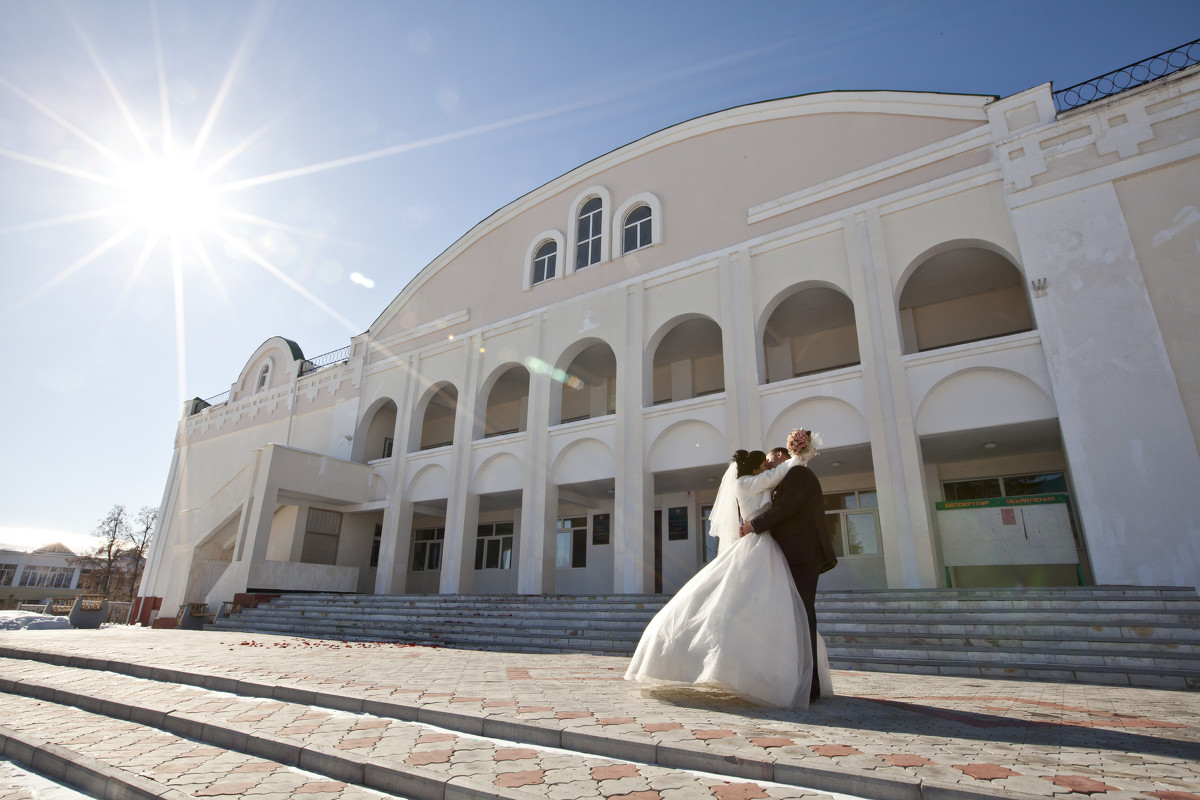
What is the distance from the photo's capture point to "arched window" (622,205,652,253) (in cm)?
1797

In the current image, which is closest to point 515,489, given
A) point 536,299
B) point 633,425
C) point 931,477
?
point 633,425

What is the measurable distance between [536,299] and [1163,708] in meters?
17.0

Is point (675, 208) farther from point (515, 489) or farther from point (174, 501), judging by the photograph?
point (174, 501)

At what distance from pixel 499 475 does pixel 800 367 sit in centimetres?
929

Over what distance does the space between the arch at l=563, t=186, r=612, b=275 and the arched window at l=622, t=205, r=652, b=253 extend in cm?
63

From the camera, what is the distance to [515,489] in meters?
17.9

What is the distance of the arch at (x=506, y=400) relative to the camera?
64.8 ft

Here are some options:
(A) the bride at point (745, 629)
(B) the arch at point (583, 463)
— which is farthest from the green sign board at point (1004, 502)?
(A) the bride at point (745, 629)

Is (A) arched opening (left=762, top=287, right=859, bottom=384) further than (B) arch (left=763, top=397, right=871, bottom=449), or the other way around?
(A) arched opening (left=762, top=287, right=859, bottom=384)

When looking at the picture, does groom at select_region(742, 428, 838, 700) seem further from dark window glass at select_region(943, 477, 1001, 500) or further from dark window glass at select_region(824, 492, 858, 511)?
dark window glass at select_region(943, 477, 1001, 500)

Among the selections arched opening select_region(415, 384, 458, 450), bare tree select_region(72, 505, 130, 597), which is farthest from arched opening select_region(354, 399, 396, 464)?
bare tree select_region(72, 505, 130, 597)

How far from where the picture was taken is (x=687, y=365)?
1925 centimetres

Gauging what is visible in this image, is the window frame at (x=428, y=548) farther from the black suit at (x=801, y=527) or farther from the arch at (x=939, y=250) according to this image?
the black suit at (x=801, y=527)

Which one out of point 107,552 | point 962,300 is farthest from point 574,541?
point 107,552
